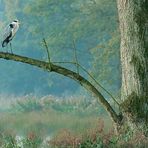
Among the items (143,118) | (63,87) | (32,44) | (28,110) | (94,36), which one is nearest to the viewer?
(143,118)

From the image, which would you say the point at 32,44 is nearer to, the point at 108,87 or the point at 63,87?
the point at 63,87

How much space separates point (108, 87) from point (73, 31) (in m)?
4.51

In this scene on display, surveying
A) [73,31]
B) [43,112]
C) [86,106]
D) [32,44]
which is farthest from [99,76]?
[32,44]

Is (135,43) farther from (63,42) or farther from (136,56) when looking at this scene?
(63,42)

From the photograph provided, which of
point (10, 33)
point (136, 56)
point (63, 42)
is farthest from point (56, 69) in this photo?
point (63, 42)

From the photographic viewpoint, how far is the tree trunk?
671 centimetres

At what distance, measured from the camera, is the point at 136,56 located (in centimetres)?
676

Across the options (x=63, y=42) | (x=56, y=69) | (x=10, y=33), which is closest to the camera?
(x=56, y=69)

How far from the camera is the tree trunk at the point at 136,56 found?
264 inches

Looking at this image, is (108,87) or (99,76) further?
(108,87)

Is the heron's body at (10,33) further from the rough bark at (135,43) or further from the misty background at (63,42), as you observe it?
the misty background at (63,42)

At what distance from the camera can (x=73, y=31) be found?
38.5 m

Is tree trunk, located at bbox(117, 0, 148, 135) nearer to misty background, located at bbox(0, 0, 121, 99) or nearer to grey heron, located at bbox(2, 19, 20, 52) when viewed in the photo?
grey heron, located at bbox(2, 19, 20, 52)

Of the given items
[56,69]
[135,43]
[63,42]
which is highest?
[135,43]
